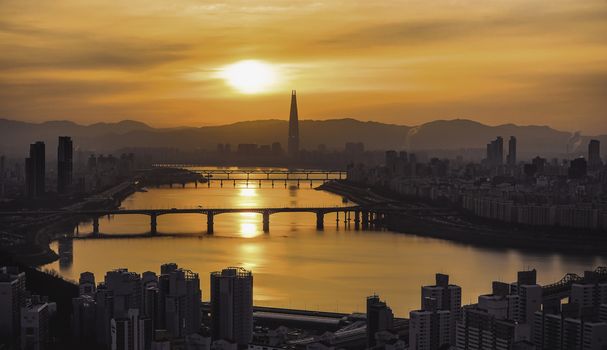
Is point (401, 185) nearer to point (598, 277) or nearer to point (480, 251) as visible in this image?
point (480, 251)

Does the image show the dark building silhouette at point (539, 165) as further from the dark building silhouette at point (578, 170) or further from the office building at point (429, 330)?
the office building at point (429, 330)

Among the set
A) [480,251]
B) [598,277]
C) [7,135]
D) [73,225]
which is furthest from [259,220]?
[598,277]

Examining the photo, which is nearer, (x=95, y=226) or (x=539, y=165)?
(x=95, y=226)

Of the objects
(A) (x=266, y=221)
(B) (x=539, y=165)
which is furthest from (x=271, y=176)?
(A) (x=266, y=221)

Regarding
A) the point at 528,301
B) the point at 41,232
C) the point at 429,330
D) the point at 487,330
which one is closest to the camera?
the point at 487,330

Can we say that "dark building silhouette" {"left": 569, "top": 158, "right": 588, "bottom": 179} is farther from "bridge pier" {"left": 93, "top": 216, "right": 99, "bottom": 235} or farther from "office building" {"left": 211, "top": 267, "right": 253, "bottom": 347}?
"office building" {"left": 211, "top": 267, "right": 253, "bottom": 347}

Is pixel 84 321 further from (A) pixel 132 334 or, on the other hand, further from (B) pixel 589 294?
(B) pixel 589 294
